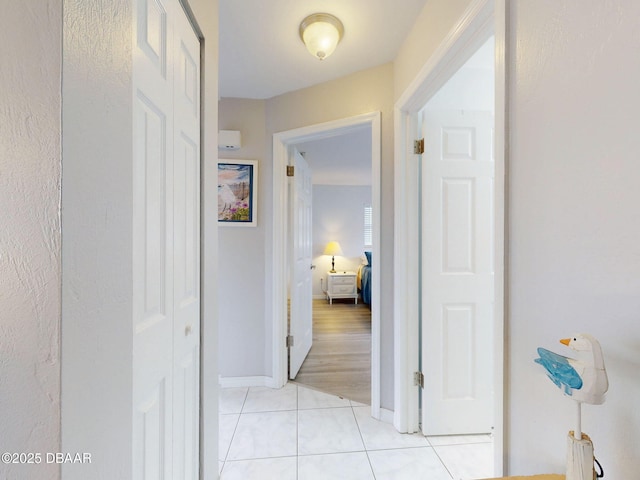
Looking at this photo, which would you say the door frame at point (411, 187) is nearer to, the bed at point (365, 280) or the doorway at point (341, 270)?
the doorway at point (341, 270)

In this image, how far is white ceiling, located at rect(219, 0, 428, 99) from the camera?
4.92 feet

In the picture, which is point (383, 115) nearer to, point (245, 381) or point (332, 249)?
point (245, 381)

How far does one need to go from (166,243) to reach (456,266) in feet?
5.24

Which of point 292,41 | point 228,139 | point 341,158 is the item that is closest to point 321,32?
point 292,41

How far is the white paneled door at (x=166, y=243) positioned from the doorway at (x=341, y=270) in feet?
4.46

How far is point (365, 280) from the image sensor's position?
5.30 metres

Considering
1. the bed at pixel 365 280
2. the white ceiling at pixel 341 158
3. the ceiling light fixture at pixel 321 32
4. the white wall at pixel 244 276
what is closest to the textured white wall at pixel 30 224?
the ceiling light fixture at pixel 321 32

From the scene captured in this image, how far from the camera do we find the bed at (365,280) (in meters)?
5.18

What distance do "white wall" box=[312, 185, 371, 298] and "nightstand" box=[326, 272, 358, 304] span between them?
0.45 m

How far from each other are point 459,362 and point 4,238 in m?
2.05

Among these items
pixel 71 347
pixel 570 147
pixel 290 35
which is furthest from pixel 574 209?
pixel 290 35

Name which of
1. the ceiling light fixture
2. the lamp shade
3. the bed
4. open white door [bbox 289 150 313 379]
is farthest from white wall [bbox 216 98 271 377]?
the lamp shade

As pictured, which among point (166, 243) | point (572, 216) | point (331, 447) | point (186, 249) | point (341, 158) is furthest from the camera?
point (341, 158)

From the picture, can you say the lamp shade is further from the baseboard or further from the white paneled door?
the white paneled door
